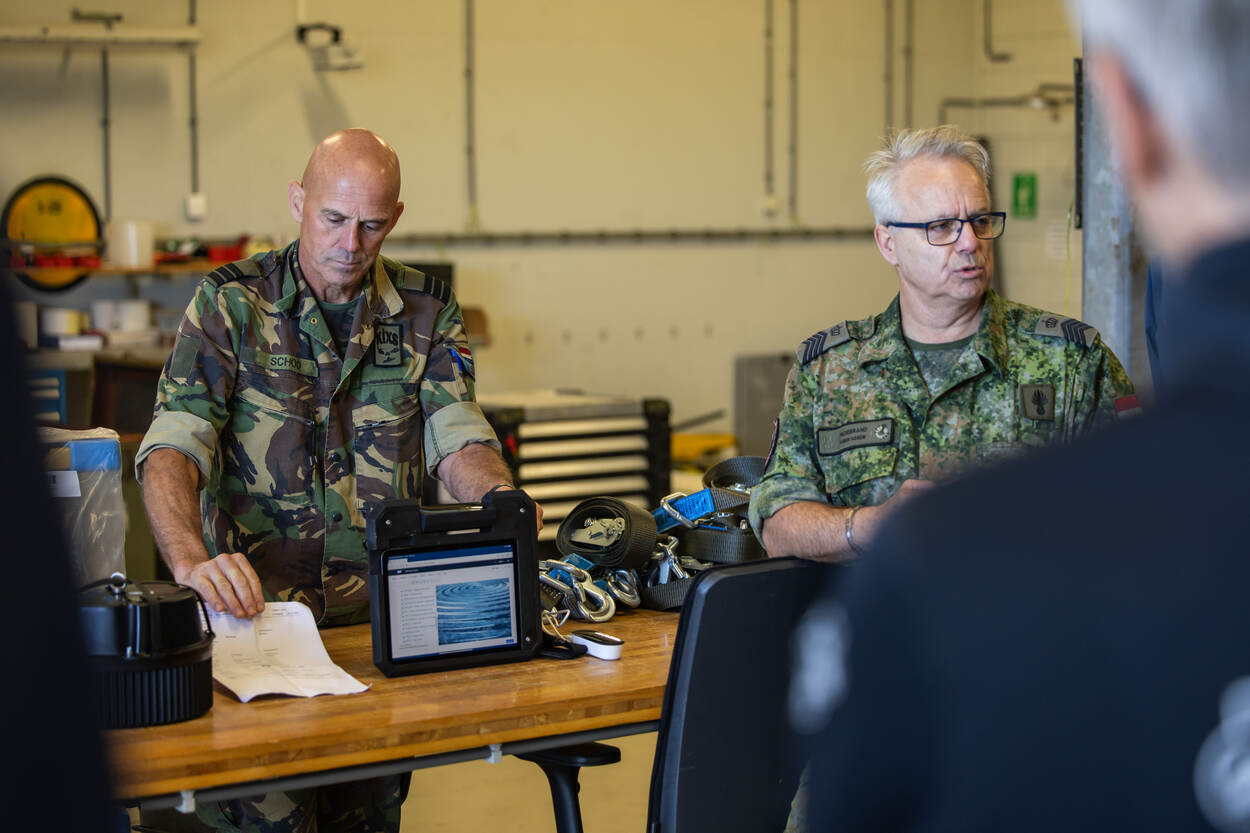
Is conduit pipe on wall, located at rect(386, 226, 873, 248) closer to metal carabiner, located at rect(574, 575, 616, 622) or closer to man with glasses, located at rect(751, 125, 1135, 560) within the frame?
metal carabiner, located at rect(574, 575, 616, 622)

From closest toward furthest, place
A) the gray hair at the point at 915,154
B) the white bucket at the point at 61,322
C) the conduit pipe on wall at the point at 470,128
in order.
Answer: the gray hair at the point at 915,154
the white bucket at the point at 61,322
the conduit pipe on wall at the point at 470,128

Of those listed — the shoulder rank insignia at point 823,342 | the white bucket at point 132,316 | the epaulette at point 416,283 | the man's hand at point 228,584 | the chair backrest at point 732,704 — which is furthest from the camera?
the white bucket at point 132,316

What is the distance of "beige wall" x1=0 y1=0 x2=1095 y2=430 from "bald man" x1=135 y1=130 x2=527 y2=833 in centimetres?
438

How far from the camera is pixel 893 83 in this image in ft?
26.5

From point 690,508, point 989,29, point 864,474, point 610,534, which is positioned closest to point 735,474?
point 690,508

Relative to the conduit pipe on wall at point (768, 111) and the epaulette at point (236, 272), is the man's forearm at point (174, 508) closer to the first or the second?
the epaulette at point (236, 272)

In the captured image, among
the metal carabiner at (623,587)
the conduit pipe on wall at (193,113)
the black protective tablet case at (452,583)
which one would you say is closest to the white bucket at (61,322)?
the conduit pipe on wall at (193,113)

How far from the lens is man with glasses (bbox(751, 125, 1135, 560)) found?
7.35ft

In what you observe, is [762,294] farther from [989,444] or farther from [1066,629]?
[1066,629]

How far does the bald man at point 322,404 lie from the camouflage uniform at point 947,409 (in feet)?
2.03

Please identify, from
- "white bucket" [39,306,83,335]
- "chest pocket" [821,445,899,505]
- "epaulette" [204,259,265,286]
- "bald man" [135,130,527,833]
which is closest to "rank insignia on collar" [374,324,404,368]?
"bald man" [135,130,527,833]

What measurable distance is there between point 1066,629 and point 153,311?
635 cm

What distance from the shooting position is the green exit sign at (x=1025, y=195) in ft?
25.9

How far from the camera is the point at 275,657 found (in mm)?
1999
